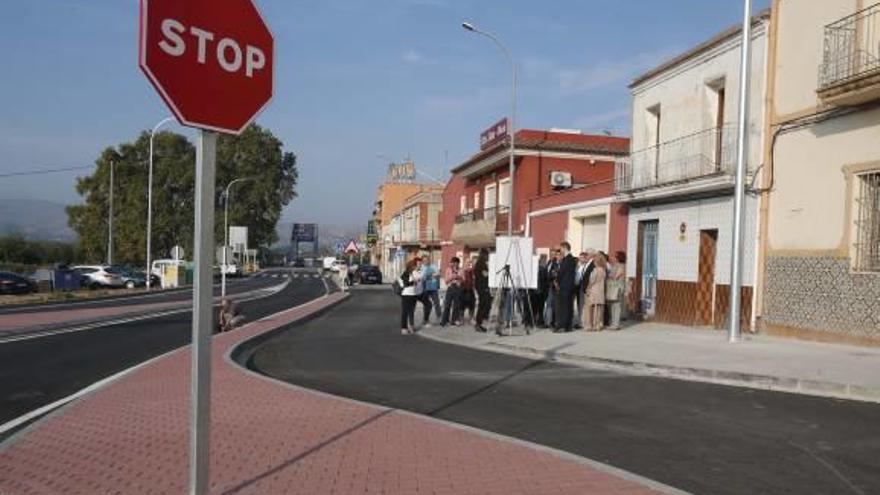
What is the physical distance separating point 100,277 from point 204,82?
53.0 metres

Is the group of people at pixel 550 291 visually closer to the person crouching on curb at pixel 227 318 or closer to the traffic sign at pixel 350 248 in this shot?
the person crouching on curb at pixel 227 318

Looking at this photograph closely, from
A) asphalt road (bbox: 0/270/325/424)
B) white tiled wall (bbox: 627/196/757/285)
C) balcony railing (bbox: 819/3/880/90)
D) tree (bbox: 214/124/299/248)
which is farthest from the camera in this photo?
tree (bbox: 214/124/299/248)

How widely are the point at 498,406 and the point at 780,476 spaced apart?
144 inches

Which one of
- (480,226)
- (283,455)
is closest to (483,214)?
(480,226)

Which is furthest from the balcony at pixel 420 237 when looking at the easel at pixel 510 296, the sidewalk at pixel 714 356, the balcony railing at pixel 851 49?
the balcony railing at pixel 851 49

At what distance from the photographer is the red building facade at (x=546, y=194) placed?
28.2m

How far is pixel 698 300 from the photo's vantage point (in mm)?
20656

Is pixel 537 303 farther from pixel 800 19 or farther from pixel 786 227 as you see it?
pixel 800 19

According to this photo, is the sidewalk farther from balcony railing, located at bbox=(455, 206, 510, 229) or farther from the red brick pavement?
balcony railing, located at bbox=(455, 206, 510, 229)

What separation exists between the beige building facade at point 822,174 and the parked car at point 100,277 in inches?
1746

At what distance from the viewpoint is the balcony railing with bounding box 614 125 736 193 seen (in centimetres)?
1944

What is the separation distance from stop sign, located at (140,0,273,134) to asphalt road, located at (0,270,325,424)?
6.07m

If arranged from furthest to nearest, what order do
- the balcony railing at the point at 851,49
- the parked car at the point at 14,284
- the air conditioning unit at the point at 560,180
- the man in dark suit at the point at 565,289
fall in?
the parked car at the point at 14,284, the air conditioning unit at the point at 560,180, the man in dark suit at the point at 565,289, the balcony railing at the point at 851,49

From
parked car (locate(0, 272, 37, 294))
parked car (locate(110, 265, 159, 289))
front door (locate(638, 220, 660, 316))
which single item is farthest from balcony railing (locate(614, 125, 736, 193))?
parked car (locate(110, 265, 159, 289))
